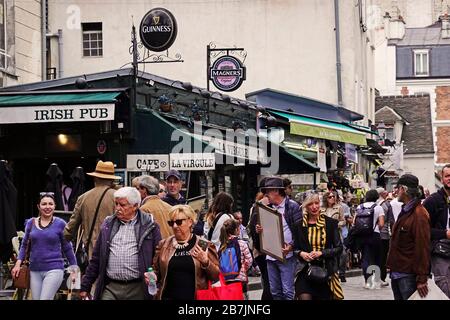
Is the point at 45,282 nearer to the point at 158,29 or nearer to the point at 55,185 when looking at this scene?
the point at 55,185

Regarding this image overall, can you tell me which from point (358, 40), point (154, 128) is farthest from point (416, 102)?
point (154, 128)

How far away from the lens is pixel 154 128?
22.0 m

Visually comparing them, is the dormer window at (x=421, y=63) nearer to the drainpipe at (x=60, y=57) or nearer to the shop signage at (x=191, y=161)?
the drainpipe at (x=60, y=57)

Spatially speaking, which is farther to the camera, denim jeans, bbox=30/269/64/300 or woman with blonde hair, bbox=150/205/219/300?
denim jeans, bbox=30/269/64/300

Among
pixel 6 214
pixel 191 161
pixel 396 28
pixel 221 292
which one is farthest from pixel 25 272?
pixel 396 28

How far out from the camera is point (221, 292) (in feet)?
33.3

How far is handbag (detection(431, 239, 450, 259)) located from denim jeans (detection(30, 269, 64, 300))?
404 centimetres

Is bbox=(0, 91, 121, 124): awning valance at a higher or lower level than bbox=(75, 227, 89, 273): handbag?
higher

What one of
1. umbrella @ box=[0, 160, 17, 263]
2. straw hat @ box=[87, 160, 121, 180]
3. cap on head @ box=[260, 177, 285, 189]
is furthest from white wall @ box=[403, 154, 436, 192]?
straw hat @ box=[87, 160, 121, 180]

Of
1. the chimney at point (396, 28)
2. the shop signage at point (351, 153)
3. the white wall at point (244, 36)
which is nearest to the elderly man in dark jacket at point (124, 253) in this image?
the white wall at point (244, 36)

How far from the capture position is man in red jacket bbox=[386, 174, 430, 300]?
1136 cm

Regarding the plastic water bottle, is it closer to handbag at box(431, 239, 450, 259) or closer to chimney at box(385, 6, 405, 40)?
handbag at box(431, 239, 450, 259)
